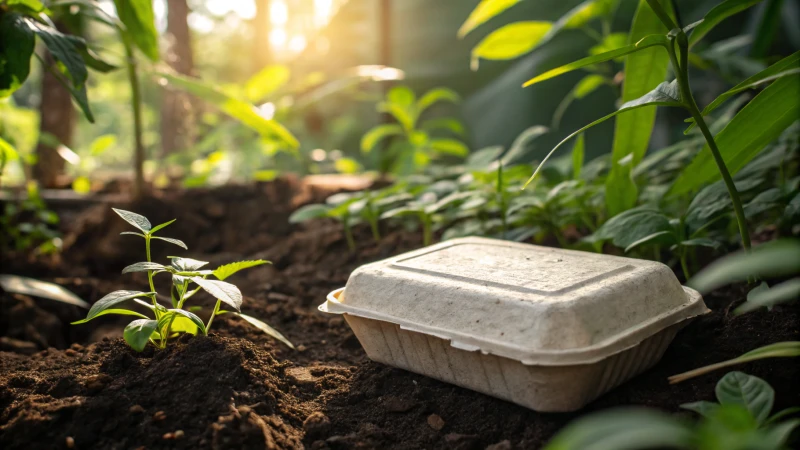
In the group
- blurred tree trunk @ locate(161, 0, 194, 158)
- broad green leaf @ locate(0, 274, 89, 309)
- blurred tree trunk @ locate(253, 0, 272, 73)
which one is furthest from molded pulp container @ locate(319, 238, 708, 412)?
blurred tree trunk @ locate(253, 0, 272, 73)

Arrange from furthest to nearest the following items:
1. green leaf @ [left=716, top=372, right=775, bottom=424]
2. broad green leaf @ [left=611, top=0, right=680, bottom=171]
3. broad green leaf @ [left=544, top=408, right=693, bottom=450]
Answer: broad green leaf @ [left=611, top=0, right=680, bottom=171], green leaf @ [left=716, top=372, right=775, bottom=424], broad green leaf @ [left=544, top=408, right=693, bottom=450]

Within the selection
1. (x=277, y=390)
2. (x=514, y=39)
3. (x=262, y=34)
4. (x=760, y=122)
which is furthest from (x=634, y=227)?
(x=262, y=34)

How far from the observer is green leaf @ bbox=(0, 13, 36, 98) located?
4.18 ft

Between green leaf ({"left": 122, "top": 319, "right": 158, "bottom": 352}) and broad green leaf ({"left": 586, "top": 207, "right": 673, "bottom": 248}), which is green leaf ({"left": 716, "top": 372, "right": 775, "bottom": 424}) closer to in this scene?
broad green leaf ({"left": 586, "top": 207, "right": 673, "bottom": 248})

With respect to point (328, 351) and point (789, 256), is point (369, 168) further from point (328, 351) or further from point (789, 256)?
point (789, 256)

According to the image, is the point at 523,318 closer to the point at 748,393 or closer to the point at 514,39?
the point at 748,393

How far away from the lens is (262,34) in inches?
247

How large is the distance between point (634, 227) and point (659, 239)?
0.06 metres

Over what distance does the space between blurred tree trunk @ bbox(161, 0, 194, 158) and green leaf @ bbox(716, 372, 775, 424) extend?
9.50 ft

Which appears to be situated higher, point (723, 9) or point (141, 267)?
point (723, 9)

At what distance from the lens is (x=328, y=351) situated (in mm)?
1504

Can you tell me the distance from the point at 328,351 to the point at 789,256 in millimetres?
1076

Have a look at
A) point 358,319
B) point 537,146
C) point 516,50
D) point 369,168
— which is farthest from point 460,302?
point 369,168

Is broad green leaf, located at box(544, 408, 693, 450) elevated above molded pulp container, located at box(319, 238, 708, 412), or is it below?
above
